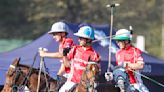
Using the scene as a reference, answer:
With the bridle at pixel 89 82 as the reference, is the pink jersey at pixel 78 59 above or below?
above

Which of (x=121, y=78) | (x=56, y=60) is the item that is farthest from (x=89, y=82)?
(x=56, y=60)

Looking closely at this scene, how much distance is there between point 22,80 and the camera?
13.0 m

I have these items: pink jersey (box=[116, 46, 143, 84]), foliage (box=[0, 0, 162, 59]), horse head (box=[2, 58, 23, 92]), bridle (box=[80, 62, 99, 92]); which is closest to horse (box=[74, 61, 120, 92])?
bridle (box=[80, 62, 99, 92])

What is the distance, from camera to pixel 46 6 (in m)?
46.1

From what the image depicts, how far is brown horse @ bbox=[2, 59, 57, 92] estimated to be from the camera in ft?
42.3

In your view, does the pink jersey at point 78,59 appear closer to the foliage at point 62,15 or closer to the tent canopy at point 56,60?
the tent canopy at point 56,60

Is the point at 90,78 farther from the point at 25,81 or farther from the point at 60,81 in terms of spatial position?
the point at 25,81

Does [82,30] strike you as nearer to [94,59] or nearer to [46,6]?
[94,59]

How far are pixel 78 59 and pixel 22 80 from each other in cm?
106

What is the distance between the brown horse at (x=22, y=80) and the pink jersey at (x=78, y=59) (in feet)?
1.73

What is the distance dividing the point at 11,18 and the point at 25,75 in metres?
37.2

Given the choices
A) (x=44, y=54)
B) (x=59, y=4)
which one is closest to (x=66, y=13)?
(x=59, y=4)

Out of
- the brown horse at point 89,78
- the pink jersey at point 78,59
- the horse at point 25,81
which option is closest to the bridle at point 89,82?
the brown horse at point 89,78

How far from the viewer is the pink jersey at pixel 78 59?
41.6 ft
